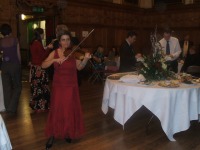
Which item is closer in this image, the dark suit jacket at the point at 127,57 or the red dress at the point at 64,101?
the red dress at the point at 64,101

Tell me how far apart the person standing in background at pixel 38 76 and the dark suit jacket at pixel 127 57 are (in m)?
1.48

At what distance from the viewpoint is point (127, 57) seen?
510 cm

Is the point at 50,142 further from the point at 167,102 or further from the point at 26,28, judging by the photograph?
the point at 26,28

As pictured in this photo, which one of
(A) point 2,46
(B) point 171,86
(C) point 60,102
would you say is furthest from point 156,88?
(A) point 2,46

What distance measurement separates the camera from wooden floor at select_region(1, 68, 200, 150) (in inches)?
142

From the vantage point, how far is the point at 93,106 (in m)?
5.77

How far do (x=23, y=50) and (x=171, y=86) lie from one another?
10815 mm

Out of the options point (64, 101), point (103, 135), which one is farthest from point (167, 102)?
point (64, 101)

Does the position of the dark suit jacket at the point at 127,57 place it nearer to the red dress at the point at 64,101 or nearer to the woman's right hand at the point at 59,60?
the red dress at the point at 64,101

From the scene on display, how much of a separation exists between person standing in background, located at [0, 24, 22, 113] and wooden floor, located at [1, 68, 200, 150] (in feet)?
1.00

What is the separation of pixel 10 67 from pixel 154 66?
→ 2.74 metres

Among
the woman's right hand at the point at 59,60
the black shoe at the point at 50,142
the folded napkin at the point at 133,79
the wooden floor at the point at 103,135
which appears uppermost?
the woman's right hand at the point at 59,60

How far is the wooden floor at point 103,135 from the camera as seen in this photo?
142 inches

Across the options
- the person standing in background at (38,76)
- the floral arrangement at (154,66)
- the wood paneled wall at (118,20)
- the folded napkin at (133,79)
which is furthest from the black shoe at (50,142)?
the wood paneled wall at (118,20)
